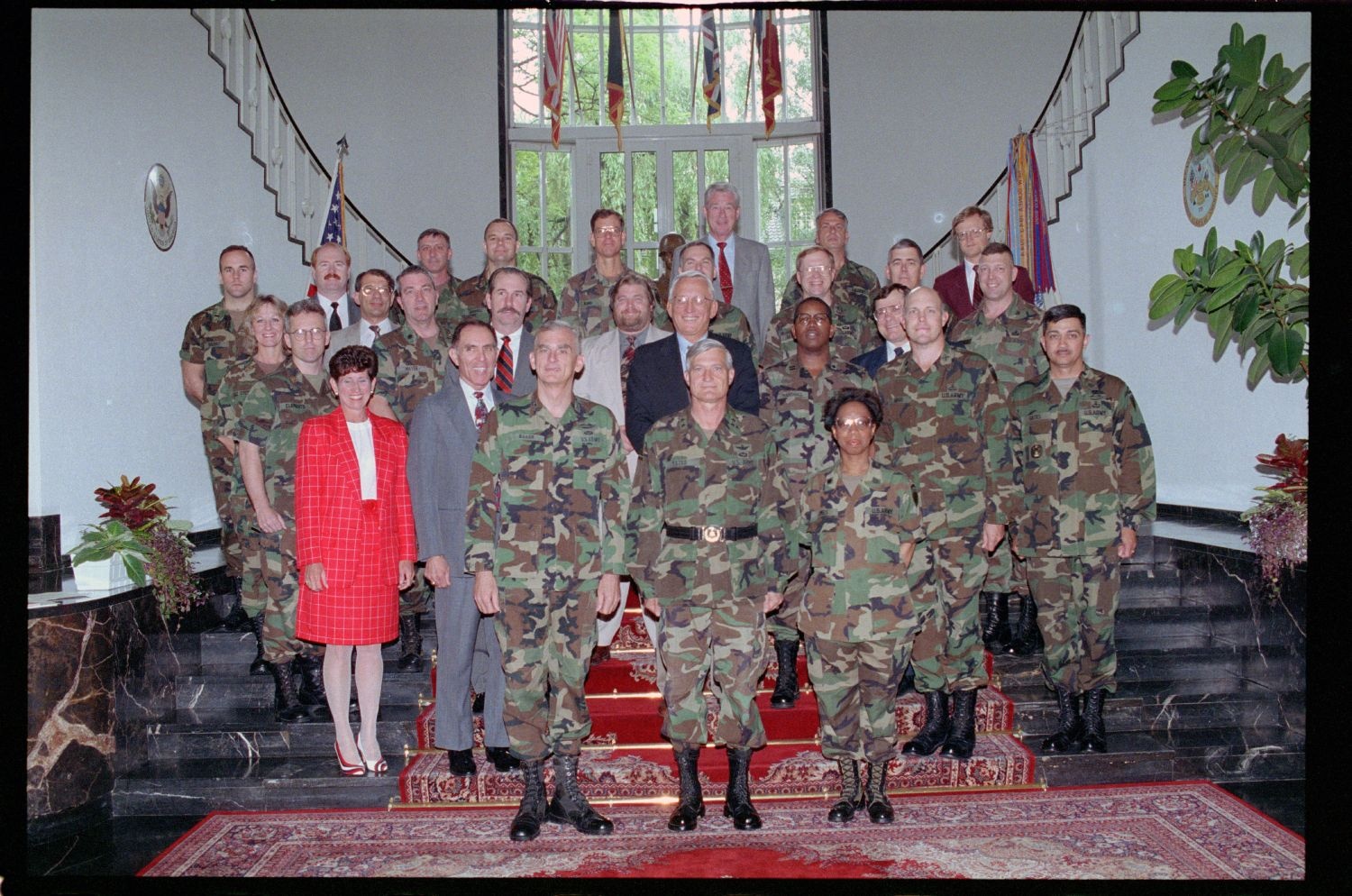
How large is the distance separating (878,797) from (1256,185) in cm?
265

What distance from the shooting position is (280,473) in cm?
478

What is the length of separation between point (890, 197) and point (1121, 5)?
6936 mm

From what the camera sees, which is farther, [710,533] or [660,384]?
[660,384]

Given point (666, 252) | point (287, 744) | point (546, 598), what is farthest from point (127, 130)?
point (546, 598)

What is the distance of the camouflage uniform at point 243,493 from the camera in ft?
16.3

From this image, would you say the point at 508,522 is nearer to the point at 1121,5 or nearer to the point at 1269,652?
the point at 1121,5

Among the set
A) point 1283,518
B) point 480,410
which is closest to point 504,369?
point 480,410

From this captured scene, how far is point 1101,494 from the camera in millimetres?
4598

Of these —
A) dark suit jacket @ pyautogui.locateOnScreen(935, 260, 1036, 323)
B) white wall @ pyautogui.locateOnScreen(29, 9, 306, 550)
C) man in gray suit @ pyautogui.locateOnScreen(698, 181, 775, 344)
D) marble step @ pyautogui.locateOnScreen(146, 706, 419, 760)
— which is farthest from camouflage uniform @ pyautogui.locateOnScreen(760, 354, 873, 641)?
white wall @ pyautogui.locateOnScreen(29, 9, 306, 550)

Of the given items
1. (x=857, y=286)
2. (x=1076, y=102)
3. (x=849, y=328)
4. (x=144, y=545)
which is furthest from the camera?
(x=1076, y=102)

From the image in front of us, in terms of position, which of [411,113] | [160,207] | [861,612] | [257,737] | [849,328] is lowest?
[257,737]

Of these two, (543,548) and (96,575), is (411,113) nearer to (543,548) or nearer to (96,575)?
(96,575)

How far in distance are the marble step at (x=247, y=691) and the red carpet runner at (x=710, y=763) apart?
0.51 feet

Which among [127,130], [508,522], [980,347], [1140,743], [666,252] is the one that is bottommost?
[1140,743]
